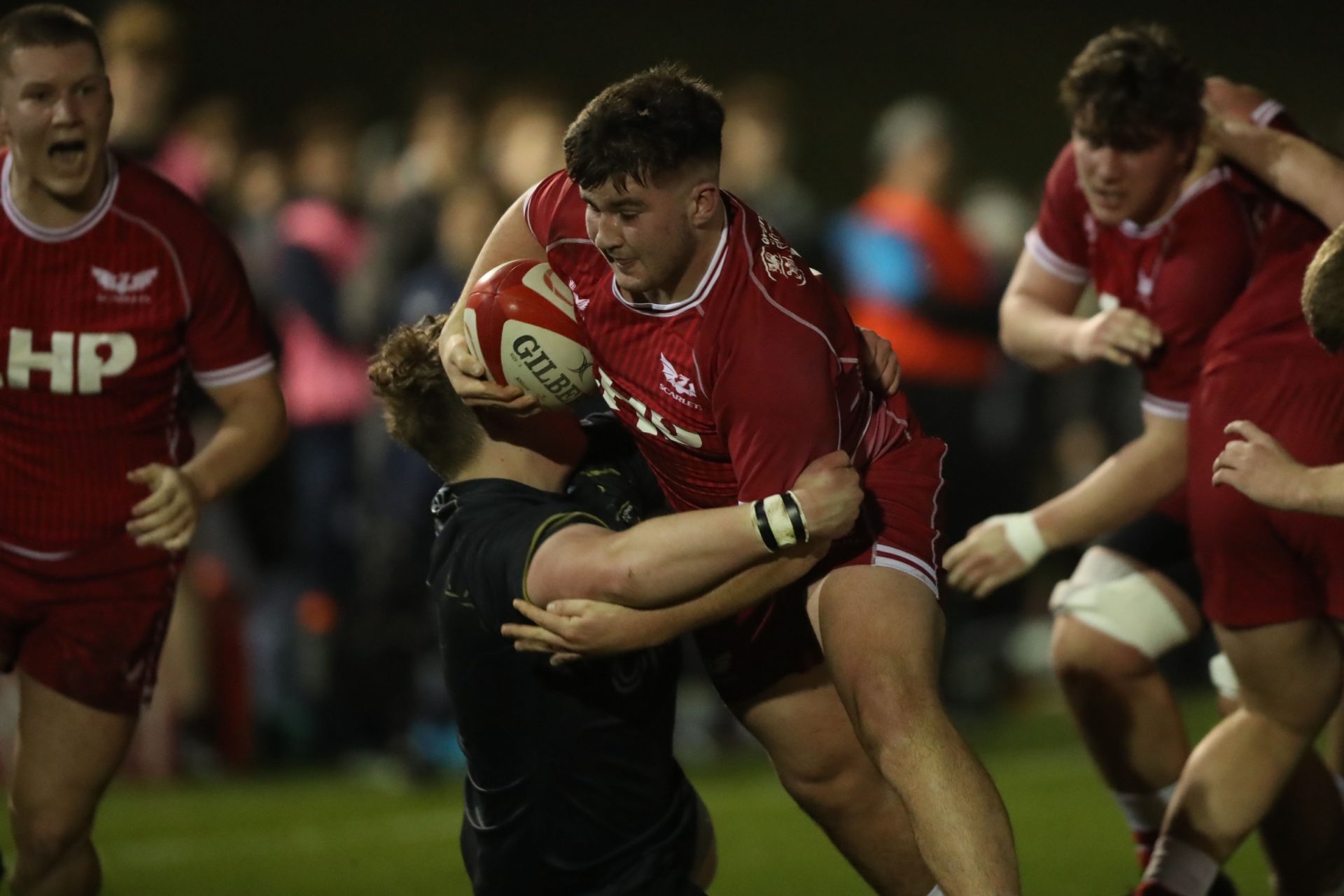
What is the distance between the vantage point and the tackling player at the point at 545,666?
3.89 metres

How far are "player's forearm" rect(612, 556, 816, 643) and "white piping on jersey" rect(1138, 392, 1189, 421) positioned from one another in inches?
63.7

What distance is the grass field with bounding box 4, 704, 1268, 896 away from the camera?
6.09m

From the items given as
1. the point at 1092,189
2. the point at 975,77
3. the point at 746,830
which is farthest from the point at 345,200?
the point at 975,77

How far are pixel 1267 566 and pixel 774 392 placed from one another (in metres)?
1.60

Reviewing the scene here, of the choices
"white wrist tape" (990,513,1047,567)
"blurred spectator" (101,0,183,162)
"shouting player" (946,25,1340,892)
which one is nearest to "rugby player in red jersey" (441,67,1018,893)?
"white wrist tape" (990,513,1047,567)

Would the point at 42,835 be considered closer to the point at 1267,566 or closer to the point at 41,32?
the point at 41,32

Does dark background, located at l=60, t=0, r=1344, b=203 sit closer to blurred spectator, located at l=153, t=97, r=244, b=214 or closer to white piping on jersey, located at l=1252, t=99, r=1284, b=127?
blurred spectator, located at l=153, t=97, r=244, b=214

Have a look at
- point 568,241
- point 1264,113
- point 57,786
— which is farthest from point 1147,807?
point 57,786

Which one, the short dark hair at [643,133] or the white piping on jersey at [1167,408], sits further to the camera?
the white piping on jersey at [1167,408]

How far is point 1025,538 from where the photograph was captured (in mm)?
5000

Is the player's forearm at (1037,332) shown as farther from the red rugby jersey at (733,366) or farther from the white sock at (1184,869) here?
the white sock at (1184,869)

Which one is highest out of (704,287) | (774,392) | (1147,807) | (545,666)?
(704,287)

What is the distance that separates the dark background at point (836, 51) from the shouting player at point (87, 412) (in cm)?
898

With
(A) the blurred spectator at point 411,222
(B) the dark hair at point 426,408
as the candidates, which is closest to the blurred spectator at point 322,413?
(A) the blurred spectator at point 411,222
